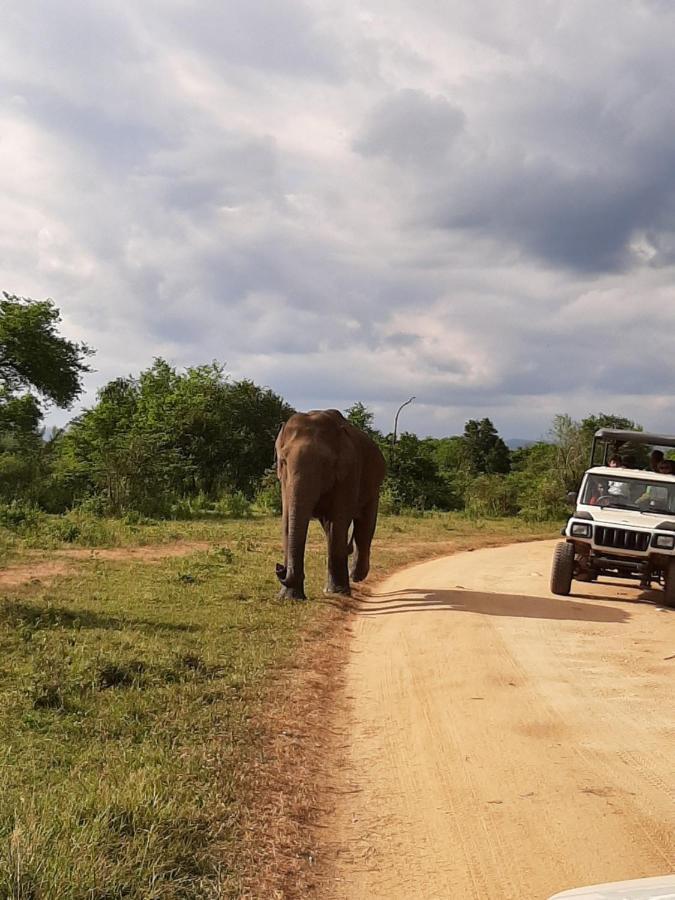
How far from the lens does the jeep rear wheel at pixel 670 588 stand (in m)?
12.5

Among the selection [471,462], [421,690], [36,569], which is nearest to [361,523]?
[36,569]

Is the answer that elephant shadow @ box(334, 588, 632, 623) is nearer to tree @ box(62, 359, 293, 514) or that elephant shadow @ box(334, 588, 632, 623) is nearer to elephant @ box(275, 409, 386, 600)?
elephant @ box(275, 409, 386, 600)

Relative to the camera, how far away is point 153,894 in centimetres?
333

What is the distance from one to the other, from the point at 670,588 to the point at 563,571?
162cm

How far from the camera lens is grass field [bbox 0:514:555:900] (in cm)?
351

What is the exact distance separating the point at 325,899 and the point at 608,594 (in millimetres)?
11463

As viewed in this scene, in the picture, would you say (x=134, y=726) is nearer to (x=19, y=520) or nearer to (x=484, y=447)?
(x=19, y=520)

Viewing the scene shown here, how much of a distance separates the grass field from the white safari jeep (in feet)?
14.3

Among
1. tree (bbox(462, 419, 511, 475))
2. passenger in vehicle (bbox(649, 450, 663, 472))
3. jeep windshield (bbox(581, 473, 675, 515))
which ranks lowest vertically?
jeep windshield (bbox(581, 473, 675, 515))

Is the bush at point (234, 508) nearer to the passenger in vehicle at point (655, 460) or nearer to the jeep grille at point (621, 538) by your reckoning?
the passenger in vehicle at point (655, 460)

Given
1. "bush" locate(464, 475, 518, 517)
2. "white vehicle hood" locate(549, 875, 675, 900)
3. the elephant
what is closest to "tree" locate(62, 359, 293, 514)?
"bush" locate(464, 475, 518, 517)

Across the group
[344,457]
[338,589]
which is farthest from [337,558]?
[344,457]

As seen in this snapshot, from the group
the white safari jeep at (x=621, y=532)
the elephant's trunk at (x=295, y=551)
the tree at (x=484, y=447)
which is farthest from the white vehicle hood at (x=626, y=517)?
the tree at (x=484, y=447)

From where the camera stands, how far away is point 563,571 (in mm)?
13125
